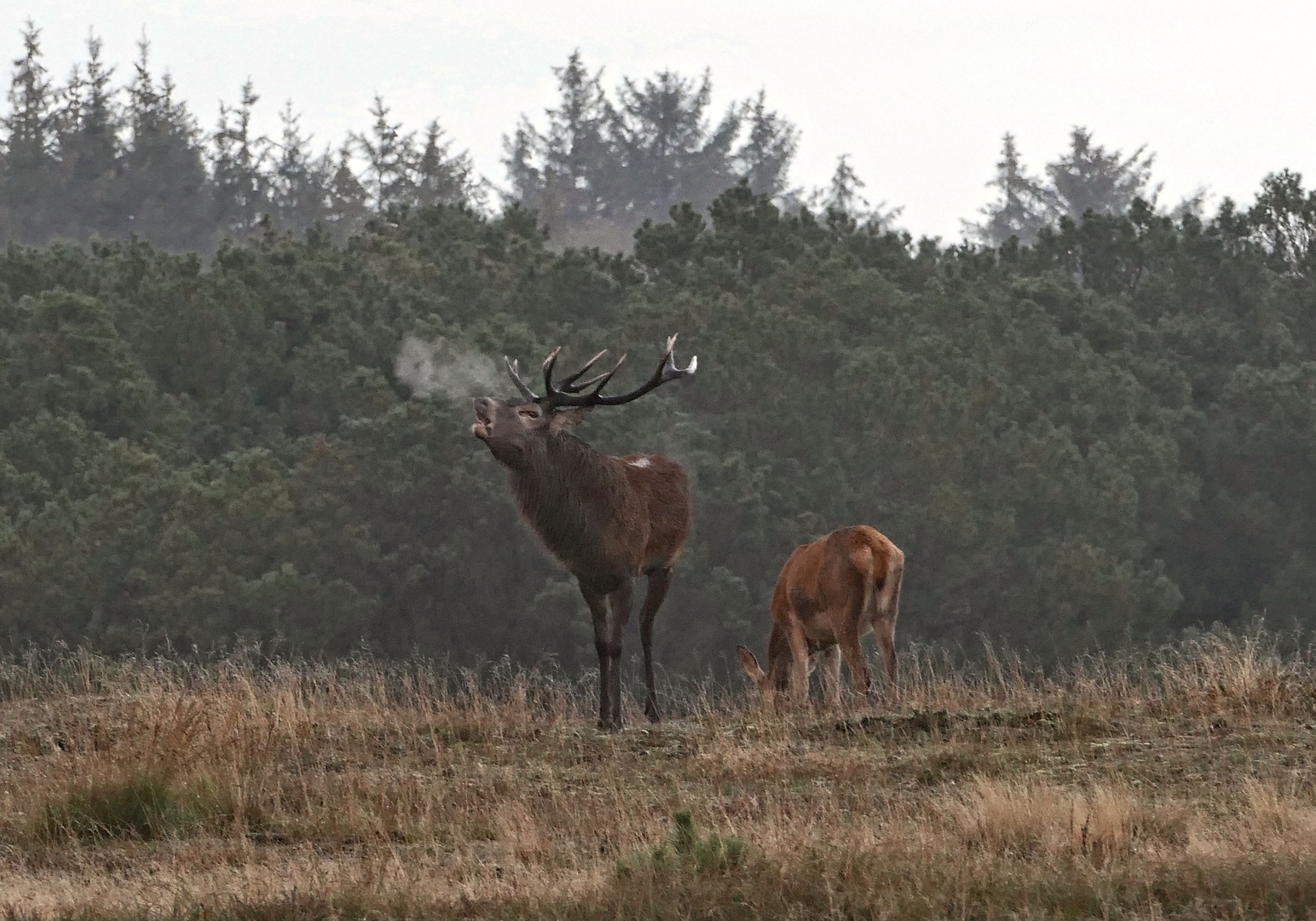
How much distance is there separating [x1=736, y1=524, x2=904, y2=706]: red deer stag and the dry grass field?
0.78 meters

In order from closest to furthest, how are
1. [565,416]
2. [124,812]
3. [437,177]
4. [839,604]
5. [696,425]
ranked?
1. [124,812]
2. [565,416]
3. [839,604]
4. [696,425]
5. [437,177]

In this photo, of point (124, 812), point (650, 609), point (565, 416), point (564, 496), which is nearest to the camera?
point (124, 812)

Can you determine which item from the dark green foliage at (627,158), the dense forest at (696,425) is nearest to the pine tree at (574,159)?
the dark green foliage at (627,158)

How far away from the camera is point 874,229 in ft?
128

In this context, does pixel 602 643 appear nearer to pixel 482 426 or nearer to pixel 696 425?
pixel 482 426

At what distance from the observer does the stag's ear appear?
12.0 metres

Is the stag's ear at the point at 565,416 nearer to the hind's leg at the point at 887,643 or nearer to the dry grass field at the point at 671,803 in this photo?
the dry grass field at the point at 671,803

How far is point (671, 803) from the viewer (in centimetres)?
844

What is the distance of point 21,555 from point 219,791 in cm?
2033

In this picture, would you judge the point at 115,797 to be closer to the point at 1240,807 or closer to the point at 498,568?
the point at 1240,807

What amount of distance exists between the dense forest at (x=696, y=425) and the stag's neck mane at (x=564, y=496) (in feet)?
50.7

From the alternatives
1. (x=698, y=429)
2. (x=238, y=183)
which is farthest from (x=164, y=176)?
(x=698, y=429)

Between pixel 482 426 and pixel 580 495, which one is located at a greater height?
pixel 482 426

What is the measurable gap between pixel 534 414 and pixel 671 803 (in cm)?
400
